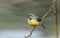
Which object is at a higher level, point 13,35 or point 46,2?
point 46,2

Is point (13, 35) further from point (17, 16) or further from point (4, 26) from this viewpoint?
point (17, 16)

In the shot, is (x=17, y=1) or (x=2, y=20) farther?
(x=17, y=1)

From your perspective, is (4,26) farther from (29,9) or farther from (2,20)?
(29,9)

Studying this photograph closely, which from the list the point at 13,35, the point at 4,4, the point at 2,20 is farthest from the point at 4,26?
the point at 4,4

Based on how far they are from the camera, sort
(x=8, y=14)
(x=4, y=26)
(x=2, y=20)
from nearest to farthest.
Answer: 1. (x=4, y=26)
2. (x=2, y=20)
3. (x=8, y=14)

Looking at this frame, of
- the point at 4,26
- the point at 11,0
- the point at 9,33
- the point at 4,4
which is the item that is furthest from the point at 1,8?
the point at 9,33

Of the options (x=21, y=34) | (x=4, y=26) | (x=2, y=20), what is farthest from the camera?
(x=2, y=20)
